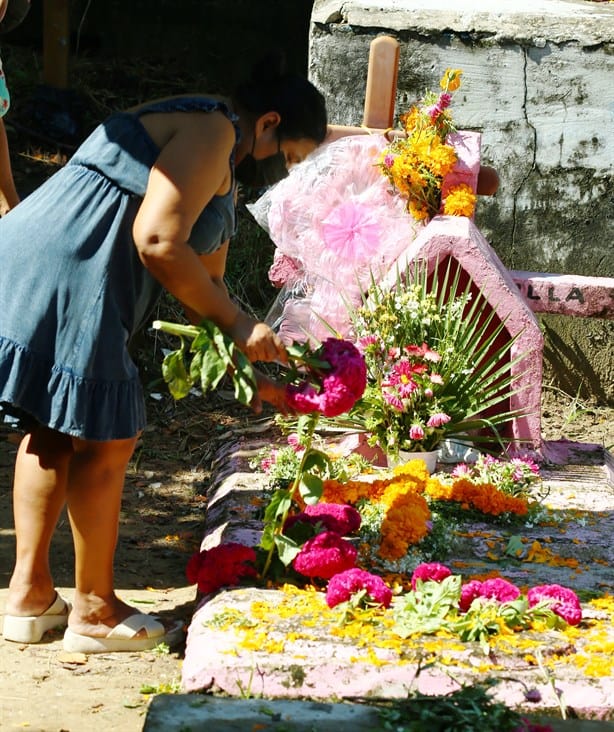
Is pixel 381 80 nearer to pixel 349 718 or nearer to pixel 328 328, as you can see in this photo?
pixel 328 328

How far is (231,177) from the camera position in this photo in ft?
9.34

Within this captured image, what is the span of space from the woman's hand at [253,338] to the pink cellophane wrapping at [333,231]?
155cm

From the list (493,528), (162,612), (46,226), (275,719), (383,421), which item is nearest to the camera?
(275,719)

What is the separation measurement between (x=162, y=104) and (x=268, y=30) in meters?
5.53

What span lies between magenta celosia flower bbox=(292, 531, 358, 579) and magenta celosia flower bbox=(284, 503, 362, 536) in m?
0.13

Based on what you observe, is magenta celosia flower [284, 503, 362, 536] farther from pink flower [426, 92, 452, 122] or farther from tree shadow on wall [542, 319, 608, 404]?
tree shadow on wall [542, 319, 608, 404]

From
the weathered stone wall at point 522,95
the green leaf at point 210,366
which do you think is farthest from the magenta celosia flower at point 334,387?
the weathered stone wall at point 522,95

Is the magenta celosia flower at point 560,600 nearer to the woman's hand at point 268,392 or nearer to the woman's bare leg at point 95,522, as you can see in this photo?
the woman's hand at point 268,392

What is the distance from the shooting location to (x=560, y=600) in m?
2.91

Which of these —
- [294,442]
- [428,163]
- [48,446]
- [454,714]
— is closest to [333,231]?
[428,163]

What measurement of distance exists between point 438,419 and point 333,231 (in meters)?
1.01

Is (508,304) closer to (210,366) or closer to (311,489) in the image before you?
(311,489)

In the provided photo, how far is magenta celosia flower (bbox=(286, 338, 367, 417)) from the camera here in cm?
285

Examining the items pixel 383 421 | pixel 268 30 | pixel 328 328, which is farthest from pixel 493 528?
pixel 268 30
